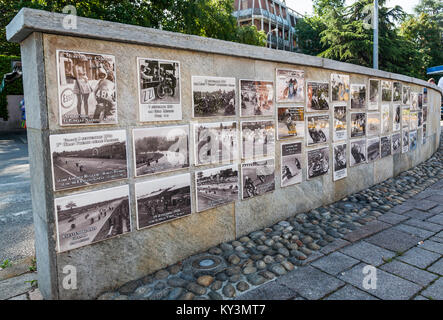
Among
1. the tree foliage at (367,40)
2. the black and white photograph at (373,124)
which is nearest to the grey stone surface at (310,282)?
the black and white photograph at (373,124)

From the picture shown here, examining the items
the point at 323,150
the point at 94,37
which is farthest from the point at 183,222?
the point at 323,150

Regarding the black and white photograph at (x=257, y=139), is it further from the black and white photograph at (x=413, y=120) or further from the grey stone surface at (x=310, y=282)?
the black and white photograph at (x=413, y=120)

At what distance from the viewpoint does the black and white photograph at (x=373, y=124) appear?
553 centimetres

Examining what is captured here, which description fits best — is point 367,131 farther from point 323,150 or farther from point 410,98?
point 410,98

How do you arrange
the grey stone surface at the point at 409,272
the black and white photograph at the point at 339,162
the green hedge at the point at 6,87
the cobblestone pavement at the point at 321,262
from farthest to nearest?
the green hedge at the point at 6,87 < the black and white photograph at the point at 339,162 < the grey stone surface at the point at 409,272 < the cobblestone pavement at the point at 321,262

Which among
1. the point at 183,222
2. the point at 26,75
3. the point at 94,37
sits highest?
→ the point at 94,37

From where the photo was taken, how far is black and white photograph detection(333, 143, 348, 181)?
481cm

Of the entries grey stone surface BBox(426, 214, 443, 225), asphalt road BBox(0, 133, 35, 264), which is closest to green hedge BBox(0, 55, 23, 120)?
asphalt road BBox(0, 133, 35, 264)

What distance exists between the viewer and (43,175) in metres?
2.27

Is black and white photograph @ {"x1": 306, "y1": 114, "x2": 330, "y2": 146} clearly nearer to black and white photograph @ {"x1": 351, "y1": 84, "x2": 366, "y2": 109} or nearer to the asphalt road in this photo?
black and white photograph @ {"x1": 351, "y1": 84, "x2": 366, "y2": 109}

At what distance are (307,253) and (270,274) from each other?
0.61 metres

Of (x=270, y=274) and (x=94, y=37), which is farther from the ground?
(x=94, y=37)

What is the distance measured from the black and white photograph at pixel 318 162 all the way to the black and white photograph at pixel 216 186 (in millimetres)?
1351

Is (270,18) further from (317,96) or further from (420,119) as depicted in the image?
(317,96)
